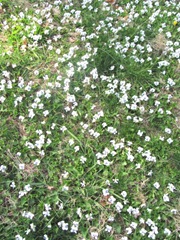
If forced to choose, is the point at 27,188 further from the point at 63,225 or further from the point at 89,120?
the point at 89,120

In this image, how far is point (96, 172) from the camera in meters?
3.31

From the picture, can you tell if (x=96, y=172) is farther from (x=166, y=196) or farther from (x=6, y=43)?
(x=6, y=43)

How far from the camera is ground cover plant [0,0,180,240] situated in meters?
3.09

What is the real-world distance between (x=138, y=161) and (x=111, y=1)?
2250mm

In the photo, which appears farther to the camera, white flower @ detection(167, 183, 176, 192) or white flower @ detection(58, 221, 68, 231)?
white flower @ detection(167, 183, 176, 192)

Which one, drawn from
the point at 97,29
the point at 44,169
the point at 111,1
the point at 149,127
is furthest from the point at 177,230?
the point at 111,1

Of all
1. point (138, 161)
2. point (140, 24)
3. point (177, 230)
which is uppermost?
point (140, 24)

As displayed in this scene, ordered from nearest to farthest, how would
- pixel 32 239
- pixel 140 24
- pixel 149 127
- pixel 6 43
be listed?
1. pixel 32 239
2. pixel 149 127
3. pixel 6 43
4. pixel 140 24

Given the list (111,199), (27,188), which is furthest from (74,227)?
(27,188)

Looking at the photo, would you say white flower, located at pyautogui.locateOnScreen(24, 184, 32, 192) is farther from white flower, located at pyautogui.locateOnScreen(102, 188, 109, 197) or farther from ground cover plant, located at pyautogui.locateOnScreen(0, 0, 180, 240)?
white flower, located at pyautogui.locateOnScreen(102, 188, 109, 197)

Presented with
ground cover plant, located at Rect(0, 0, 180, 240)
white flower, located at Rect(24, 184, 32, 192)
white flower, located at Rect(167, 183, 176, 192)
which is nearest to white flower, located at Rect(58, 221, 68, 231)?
ground cover plant, located at Rect(0, 0, 180, 240)

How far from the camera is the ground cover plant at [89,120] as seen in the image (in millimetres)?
3094

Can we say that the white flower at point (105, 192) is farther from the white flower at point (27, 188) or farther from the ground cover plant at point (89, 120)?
the white flower at point (27, 188)

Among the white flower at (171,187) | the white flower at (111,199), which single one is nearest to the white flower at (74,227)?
the white flower at (111,199)
